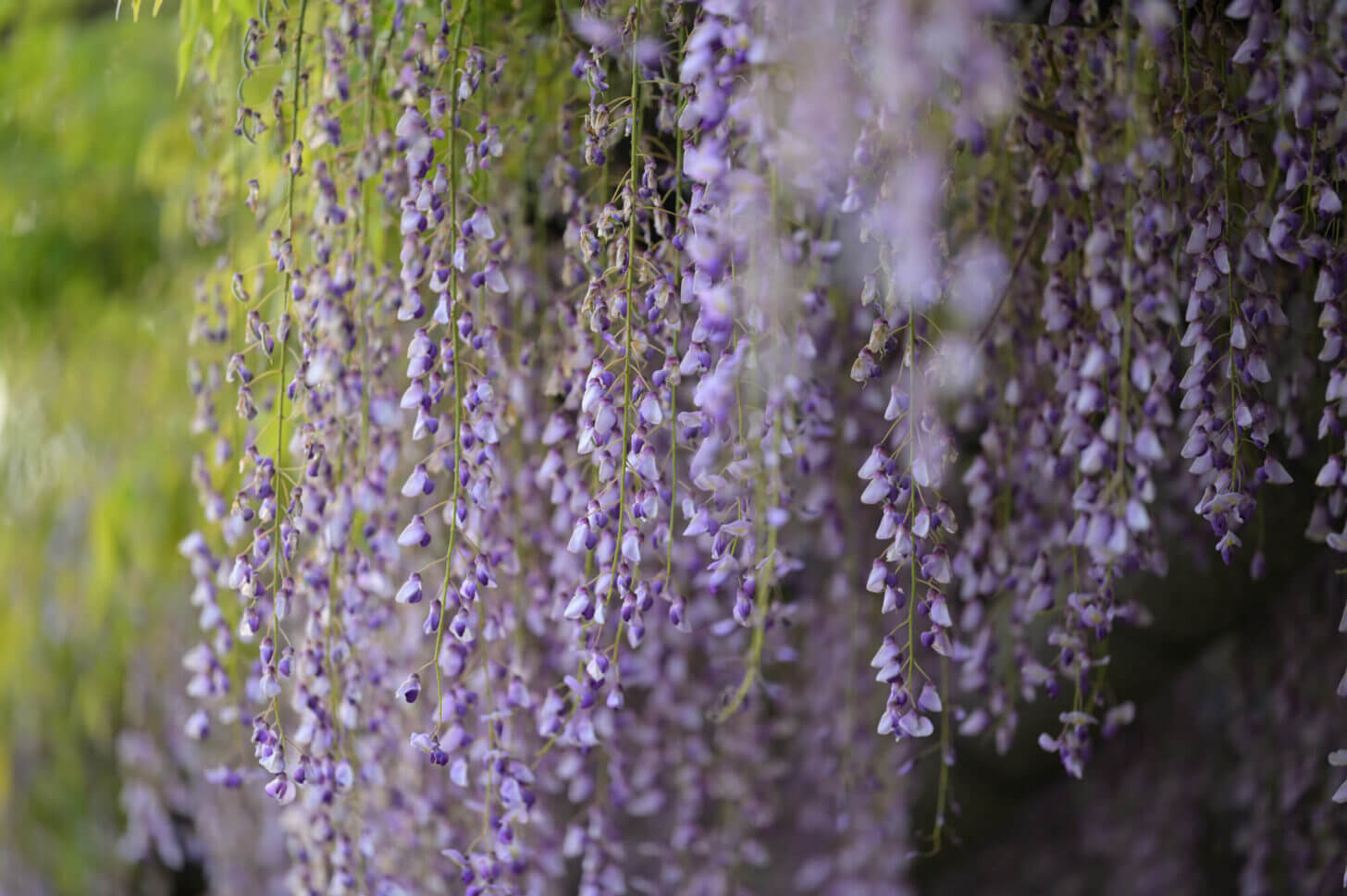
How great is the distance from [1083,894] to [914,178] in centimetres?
260

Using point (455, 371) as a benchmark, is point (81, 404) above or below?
above

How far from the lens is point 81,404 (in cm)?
241

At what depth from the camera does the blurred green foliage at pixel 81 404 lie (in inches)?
83.9

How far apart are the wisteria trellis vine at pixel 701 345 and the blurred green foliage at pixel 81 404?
534 millimetres

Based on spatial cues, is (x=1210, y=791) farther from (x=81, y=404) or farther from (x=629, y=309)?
(x=81, y=404)

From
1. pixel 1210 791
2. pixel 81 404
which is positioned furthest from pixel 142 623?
pixel 1210 791

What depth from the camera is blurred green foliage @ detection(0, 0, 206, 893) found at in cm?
213

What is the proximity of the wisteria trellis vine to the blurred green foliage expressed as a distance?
53 centimetres

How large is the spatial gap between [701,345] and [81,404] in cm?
190

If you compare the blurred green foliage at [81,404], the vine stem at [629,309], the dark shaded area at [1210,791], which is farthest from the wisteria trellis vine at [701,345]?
the blurred green foliage at [81,404]

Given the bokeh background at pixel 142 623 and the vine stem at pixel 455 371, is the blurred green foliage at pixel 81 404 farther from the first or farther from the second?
the vine stem at pixel 455 371

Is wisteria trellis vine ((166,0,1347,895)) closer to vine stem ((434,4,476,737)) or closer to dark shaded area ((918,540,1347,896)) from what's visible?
vine stem ((434,4,476,737))

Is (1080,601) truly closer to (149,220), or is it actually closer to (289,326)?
(289,326)

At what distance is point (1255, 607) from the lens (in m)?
1.87
